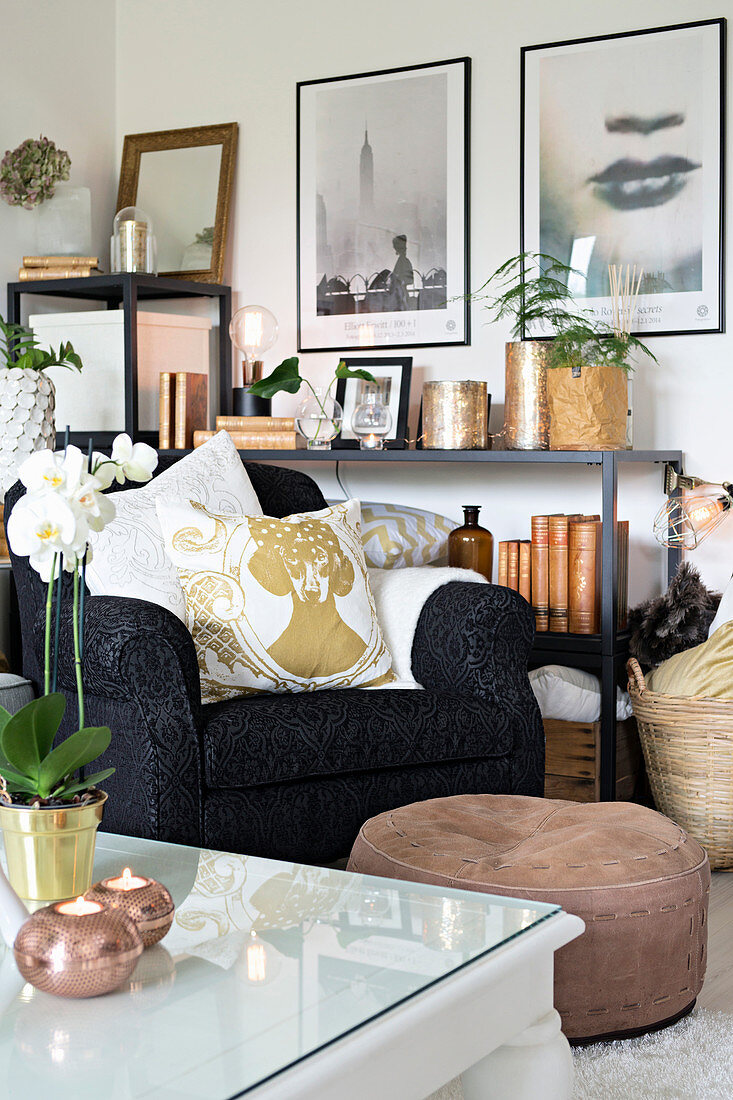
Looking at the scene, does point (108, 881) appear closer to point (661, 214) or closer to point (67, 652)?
point (67, 652)

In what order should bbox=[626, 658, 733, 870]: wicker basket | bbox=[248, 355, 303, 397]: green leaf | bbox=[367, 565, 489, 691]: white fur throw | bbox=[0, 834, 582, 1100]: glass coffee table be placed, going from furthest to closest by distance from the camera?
bbox=[248, 355, 303, 397]: green leaf < bbox=[626, 658, 733, 870]: wicker basket < bbox=[367, 565, 489, 691]: white fur throw < bbox=[0, 834, 582, 1100]: glass coffee table

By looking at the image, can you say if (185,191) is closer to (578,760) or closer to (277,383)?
(277,383)

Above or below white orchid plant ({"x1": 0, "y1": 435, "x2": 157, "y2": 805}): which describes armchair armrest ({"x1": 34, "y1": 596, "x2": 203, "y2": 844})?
below

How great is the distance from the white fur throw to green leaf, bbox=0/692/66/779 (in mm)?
1283

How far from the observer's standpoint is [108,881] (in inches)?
48.8

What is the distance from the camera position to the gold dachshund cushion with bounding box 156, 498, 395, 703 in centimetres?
234

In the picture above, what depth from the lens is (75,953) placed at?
107cm

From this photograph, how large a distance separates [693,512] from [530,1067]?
2.11m

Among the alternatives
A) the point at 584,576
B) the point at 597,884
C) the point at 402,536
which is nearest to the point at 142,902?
the point at 597,884

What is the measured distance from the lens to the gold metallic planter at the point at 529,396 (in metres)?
3.12

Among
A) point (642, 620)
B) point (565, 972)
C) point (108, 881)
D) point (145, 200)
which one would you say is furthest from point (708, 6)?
point (108, 881)

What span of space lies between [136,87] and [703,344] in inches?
84.4

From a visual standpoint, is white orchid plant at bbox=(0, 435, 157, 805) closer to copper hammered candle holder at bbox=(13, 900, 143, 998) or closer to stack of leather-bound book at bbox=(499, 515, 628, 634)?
copper hammered candle holder at bbox=(13, 900, 143, 998)

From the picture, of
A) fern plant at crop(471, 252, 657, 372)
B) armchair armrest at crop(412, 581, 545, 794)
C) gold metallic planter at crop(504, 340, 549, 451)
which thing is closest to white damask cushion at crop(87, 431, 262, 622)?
armchair armrest at crop(412, 581, 545, 794)
